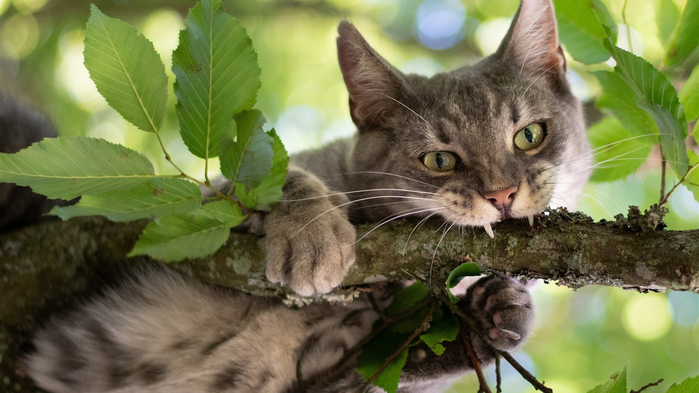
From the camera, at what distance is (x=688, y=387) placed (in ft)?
4.01

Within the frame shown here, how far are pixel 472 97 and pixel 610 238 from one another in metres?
0.91

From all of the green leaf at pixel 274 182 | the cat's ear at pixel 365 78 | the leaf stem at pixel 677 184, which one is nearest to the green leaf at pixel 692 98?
the leaf stem at pixel 677 184

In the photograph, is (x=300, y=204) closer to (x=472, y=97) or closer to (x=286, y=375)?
(x=286, y=375)

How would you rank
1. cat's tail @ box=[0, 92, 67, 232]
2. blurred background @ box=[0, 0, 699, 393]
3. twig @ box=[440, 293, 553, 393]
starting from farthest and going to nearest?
blurred background @ box=[0, 0, 699, 393], cat's tail @ box=[0, 92, 67, 232], twig @ box=[440, 293, 553, 393]

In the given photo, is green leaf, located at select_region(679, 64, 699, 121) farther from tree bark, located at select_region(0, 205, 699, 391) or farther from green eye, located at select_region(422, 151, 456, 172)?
green eye, located at select_region(422, 151, 456, 172)

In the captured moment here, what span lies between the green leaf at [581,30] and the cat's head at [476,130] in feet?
1.21

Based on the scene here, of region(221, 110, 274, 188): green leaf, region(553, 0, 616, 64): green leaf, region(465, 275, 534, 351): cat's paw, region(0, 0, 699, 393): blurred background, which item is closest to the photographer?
region(221, 110, 274, 188): green leaf

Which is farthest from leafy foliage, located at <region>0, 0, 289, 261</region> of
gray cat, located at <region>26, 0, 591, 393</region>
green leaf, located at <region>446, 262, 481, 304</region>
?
green leaf, located at <region>446, 262, 481, 304</region>

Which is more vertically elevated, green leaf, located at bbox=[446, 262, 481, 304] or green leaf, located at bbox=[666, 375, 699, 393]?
green leaf, located at bbox=[446, 262, 481, 304]

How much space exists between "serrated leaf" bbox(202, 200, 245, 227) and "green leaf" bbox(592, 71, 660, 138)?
1154 mm

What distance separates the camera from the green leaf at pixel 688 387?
3.98 ft

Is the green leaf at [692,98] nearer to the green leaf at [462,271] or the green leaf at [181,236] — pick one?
the green leaf at [462,271]

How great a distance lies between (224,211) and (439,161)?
939 millimetres

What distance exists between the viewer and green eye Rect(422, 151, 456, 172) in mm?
1997
